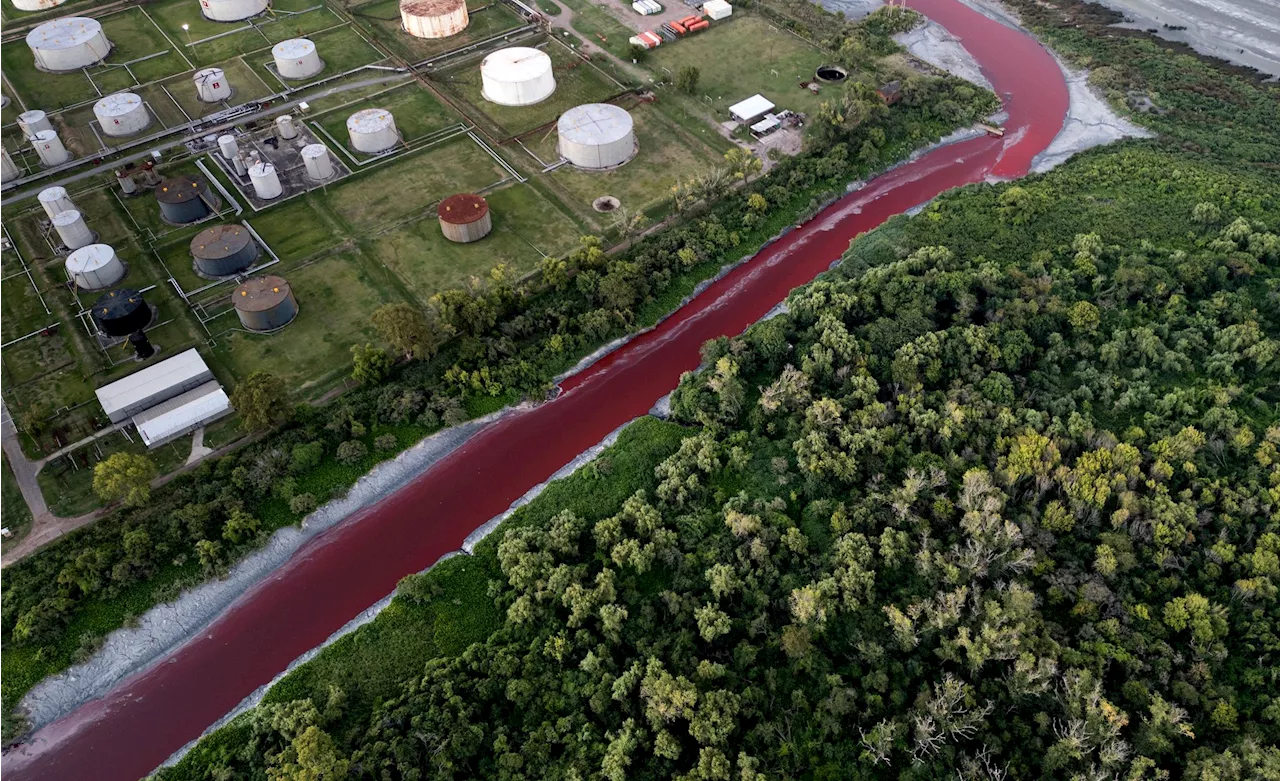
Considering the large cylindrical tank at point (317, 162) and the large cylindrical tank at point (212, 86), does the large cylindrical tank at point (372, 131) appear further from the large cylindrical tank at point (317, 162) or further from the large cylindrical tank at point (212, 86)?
the large cylindrical tank at point (212, 86)

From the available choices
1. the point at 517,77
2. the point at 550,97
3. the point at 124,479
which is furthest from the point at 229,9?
the point at 124,479

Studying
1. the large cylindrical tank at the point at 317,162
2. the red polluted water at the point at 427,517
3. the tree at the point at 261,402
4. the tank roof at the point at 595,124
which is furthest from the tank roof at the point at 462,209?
the tree at the point at 261,402

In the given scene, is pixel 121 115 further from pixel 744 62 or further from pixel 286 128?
pixel 744 62

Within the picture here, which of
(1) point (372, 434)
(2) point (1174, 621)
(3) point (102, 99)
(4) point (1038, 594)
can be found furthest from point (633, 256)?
(3) point (102, 99)

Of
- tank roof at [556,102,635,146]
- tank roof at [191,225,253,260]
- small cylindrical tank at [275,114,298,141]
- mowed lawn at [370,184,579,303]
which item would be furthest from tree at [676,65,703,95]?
tank roof at [191,225,253,260]

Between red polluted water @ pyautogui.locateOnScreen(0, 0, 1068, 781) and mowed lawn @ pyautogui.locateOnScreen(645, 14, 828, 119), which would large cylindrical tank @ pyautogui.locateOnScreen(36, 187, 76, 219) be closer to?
red polluted water @ pyautogui.locateOnScreen(0, 0, 1068, 781)
